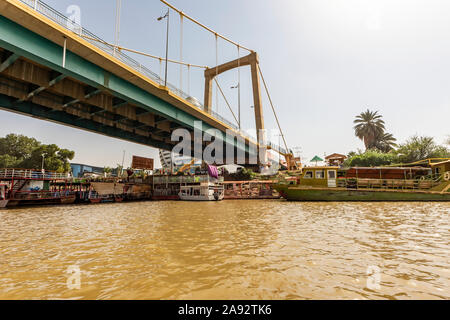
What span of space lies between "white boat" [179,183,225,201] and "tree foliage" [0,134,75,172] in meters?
48.4

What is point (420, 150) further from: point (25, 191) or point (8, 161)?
point (8, 161)

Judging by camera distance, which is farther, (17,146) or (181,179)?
(17,146)

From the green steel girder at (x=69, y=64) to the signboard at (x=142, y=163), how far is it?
23.2 metres

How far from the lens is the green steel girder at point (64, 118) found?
17.7 m

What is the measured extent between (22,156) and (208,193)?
69879mm

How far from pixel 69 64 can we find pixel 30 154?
2854 inches

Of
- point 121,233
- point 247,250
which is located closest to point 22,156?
point 121,233

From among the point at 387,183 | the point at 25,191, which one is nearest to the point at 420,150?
the point at 387,183

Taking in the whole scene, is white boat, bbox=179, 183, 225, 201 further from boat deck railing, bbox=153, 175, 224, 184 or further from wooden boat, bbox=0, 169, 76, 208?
wooden boat, bbox=0, 169, 76, 208

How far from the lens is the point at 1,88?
50.5ft

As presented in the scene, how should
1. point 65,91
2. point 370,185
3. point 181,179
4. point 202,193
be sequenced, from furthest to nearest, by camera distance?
point 181,179
point 202,193
point 370,185
point 65,91

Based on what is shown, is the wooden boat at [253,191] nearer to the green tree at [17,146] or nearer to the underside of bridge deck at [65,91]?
the underside of bridge deck at [65,91]

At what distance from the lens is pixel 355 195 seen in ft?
75.2

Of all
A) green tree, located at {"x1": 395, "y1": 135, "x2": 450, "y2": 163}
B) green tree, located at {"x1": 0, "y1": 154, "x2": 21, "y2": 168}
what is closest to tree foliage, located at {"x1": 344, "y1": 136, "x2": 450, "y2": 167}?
green tree, located at {"x1": 395, "y1": 135, "x2": 450, "y2": 163}
